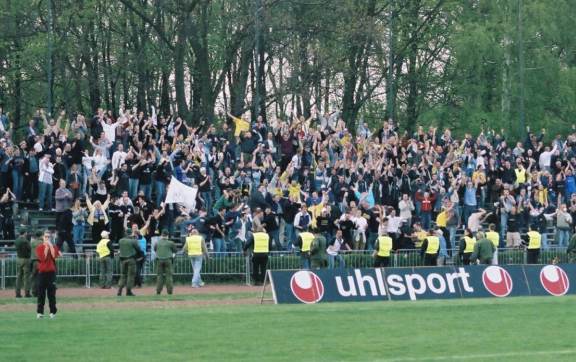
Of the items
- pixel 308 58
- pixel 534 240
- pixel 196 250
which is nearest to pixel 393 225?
pixel 534 240

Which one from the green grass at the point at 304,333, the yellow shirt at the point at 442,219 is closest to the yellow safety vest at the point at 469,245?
the yellow shirt at the point at 442,219

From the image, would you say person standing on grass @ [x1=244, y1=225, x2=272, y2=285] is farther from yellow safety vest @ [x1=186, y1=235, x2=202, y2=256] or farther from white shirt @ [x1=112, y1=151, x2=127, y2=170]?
white shirt @ [x1=112, y1=151, x2=127, y2=170]

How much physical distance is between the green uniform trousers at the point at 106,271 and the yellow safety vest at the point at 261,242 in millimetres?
4120

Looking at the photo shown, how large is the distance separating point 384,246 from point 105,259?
791 centimetres

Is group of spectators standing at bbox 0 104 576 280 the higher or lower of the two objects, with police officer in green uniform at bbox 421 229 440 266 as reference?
higher

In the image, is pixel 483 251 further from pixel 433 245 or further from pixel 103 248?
pixel 103 248

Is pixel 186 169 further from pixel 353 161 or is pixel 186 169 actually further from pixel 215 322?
pixel 215 322

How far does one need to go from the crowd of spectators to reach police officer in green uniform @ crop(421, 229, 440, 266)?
2297 mm

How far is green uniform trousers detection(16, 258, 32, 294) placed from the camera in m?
34.6

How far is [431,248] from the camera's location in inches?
1561

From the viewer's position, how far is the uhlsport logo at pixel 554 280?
35.2 metres

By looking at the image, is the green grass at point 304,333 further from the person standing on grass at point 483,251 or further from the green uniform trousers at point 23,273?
the person standing on grass at point 483,251

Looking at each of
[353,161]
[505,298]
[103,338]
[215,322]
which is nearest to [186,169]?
[353,161]

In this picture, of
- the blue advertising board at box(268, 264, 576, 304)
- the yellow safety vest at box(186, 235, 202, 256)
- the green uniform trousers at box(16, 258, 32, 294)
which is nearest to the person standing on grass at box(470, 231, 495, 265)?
the blue advertising board at box(268, 264, 576, 304)
